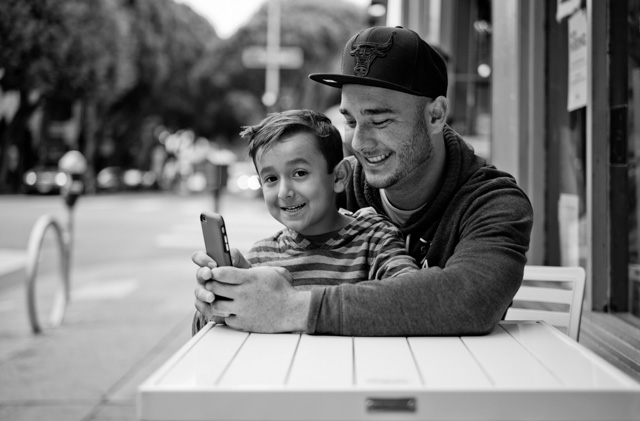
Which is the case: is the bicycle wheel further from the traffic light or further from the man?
the traffic light

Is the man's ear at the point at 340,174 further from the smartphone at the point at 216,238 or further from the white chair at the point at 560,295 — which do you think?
the white chair at the point at 560,295

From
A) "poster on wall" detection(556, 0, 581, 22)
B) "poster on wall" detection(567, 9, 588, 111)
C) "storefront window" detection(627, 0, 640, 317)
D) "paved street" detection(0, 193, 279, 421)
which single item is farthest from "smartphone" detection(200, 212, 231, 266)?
"poster on wall" detection(556, 0, 581, 22)

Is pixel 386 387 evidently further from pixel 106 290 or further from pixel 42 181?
pixel 42 181

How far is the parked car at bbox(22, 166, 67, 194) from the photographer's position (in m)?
20.7

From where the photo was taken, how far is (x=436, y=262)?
2.31 meters

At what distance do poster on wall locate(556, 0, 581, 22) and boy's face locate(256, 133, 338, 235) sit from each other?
7.12 ft

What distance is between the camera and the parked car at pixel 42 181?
67.9 ft

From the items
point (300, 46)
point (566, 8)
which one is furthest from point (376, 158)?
point (300, 46)

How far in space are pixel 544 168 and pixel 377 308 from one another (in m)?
2.82

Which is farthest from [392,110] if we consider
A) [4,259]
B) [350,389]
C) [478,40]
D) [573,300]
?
[4,259]

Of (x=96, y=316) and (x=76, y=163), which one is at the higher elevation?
(x=76, y=163)

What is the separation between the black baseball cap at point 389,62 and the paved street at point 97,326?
8.89 feet

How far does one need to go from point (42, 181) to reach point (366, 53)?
22834 mm

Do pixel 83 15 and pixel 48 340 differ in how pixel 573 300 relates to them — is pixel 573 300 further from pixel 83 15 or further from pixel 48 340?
pixel 83 15
